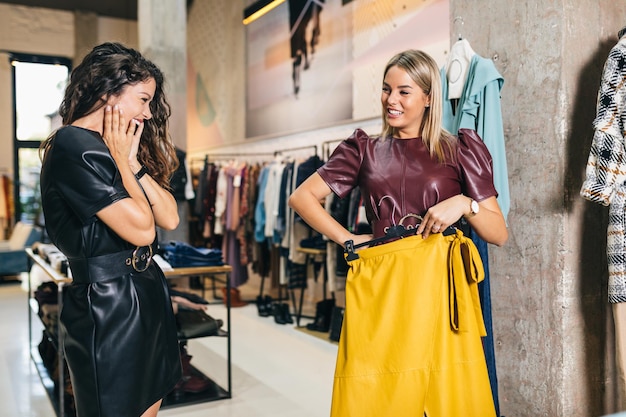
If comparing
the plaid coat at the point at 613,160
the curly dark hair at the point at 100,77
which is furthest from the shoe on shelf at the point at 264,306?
the curly dark hair at the point at 100,77

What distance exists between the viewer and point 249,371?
4449 mm

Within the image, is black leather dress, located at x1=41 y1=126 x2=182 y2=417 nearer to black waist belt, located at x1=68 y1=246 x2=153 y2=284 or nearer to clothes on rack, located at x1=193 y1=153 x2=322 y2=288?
black waist belt, located at x1=68 y1=246 x2=153 y2=284

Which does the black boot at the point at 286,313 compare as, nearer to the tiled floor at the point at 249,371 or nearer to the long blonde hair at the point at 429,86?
the tiled floor at the point at 249,371

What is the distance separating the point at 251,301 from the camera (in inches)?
291

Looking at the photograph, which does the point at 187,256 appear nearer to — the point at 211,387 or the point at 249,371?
the point at 211,387

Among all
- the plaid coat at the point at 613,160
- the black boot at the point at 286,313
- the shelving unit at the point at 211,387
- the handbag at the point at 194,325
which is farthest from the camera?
the black boot at the point at 286,313

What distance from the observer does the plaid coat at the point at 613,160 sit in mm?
2352

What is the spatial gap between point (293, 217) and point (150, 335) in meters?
4.25

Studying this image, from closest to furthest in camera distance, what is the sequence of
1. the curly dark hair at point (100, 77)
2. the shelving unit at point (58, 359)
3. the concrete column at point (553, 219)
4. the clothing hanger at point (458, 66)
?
1. the curly dark hair at point (100, 77)
2. the concrete column at point (553, 219)
3. the clothing hanger at point (458, 66)
4. the shelving unit at point (58, 359)

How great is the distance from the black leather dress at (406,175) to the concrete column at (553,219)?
0.69 m

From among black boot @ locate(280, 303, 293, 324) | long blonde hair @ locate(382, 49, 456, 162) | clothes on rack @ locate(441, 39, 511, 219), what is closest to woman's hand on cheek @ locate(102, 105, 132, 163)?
long blonde hair @ locate(382, 49, 456, 162)

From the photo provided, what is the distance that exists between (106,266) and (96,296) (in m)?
0.09

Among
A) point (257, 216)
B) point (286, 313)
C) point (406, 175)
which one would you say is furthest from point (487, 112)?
point (257, 216)

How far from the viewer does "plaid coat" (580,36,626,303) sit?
7.72 feet
